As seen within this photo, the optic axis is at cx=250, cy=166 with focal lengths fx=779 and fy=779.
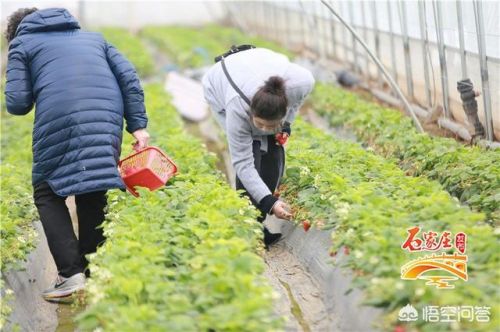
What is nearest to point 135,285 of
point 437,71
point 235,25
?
point 437,71

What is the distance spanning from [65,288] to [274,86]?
75.5 inches

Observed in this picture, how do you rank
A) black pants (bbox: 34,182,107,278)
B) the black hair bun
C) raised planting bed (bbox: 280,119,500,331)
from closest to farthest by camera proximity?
raised planting bed (bbox: 280,119,500,331), the black hair bun, black pants (bbox: 34,182,107,278)

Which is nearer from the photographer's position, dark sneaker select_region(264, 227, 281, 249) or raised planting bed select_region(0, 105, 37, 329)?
raised planting bed select_region(0, 105, 37, 329)

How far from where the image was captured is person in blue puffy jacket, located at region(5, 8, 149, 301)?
5.11 m

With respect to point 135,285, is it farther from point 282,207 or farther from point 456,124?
point 456,124

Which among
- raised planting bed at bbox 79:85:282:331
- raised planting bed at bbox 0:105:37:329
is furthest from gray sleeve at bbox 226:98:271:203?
raised planting bed at bbox 0:105:37:329

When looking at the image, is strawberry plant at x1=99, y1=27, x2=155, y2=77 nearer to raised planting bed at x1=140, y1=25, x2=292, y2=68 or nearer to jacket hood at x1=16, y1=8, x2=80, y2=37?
raised planting bed at x1=140, y1=25, x2=292, y2=68

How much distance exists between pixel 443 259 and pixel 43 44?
299 centimetres

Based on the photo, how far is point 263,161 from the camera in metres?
5.71

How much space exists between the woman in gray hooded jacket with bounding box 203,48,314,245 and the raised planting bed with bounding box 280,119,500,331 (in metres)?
0.38

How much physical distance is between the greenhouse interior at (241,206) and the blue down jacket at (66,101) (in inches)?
0.4

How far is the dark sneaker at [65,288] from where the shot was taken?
5113mm

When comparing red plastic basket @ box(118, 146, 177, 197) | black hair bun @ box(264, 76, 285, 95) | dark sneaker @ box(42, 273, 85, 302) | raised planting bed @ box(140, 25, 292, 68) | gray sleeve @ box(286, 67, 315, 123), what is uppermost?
black hair bun @ box(264, 76, 285, 95)

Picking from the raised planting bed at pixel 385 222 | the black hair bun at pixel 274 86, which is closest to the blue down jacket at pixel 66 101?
the black hair bun at pixel 274 86
